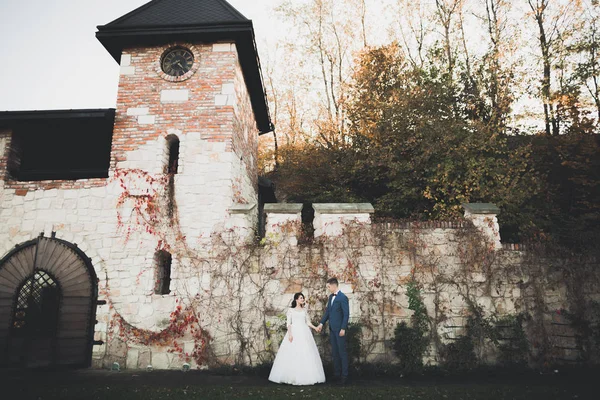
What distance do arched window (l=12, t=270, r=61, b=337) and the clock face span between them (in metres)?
4.95

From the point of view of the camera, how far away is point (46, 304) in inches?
265

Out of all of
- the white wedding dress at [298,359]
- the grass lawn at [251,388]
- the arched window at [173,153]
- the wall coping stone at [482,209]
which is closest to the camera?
the grass lawn at [251,388]

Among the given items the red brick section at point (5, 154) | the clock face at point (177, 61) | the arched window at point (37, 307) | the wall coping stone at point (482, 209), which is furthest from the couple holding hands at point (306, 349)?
the red brick section at point (5, 154)

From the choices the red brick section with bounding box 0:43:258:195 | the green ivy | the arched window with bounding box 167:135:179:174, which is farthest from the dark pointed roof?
the green ivy

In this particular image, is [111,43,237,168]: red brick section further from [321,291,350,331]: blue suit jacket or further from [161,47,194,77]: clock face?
[321,291,350,331]: blue suit jacket

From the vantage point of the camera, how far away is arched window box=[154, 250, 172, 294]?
22.5 ft

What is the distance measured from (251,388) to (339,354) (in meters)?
1.55

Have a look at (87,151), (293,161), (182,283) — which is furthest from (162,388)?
(293,161)

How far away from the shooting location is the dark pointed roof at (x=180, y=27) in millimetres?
7508

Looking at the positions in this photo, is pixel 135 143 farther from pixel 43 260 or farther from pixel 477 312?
pixel 477 312

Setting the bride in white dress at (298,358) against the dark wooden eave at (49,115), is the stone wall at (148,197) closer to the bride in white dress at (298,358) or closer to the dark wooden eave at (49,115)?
the dark wooden eave at (49,115)

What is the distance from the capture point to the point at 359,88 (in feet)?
44.8

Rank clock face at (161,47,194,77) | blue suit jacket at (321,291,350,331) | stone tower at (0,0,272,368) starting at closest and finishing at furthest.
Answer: blue suit jacket at (321,291,350,331), stone tower at (0,0,272,368), clock face at (161,47,194,77)

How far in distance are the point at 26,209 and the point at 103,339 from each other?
3181 mm
